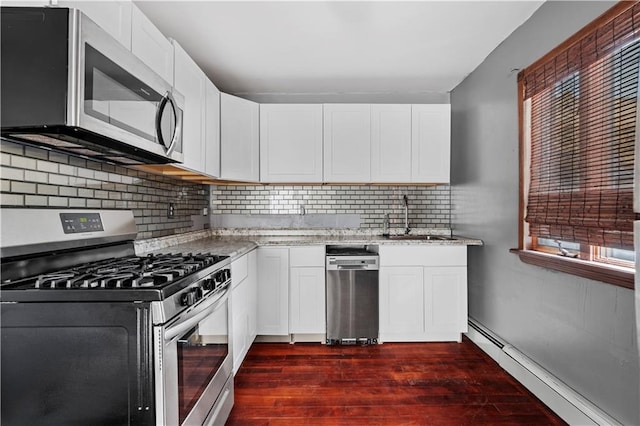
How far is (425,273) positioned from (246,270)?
1569 mm

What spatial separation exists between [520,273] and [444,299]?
0.81 metres

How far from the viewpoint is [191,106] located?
2.38 m

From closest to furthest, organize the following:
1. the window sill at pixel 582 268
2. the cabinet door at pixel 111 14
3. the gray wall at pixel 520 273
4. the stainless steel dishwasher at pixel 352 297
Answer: the cabinet door at pixel 111 14
the window sill at pixel 582 268
the gray wall at pixel 520 273
the stainless steel dishwasher at pixel 352 297

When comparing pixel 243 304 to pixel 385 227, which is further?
pixel 385 227

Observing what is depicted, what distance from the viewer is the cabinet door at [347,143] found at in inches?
137

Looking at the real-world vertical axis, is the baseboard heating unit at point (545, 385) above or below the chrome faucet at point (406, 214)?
below

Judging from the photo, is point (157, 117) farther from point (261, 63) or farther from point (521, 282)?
point (521, 282)

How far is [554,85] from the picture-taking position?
2.12 metres

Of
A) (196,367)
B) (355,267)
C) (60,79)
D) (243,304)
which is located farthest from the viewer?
(355,267)

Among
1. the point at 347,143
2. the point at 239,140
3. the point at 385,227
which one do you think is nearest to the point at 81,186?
the point at 239,140

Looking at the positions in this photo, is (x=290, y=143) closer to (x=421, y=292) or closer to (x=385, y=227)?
(x=385, y=227)

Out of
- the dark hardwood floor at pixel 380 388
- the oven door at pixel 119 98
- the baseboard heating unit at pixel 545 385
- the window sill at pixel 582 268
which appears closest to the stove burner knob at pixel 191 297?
the oven door at pixel 119 98

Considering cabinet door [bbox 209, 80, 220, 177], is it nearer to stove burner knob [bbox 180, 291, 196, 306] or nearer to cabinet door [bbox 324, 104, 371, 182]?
cabinet door [bbox 324, 104, 371, 182]

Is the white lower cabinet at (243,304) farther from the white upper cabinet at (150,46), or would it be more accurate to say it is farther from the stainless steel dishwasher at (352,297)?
the white upper cabinet at (150,46)
